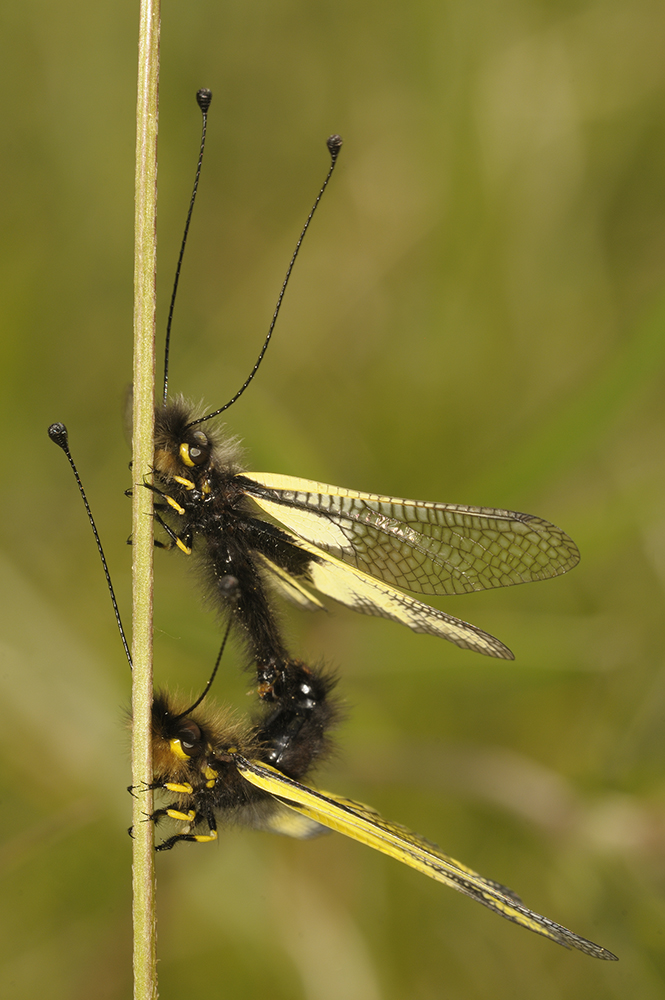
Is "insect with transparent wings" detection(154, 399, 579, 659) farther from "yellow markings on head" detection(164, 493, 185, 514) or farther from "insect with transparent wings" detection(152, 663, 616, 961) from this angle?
"insect with transparent wings" detection(152, 663, 616, 961)

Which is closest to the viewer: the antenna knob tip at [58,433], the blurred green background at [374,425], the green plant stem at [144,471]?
the green plant stem at [144,471]

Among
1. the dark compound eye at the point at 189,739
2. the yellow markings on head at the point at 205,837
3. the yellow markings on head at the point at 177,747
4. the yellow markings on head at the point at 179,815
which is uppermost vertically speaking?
the dark compound eye at the point at 189,739

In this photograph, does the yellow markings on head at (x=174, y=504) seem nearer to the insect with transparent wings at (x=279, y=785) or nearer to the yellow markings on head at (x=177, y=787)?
the insect with transparent wings at (x=279, y=785)

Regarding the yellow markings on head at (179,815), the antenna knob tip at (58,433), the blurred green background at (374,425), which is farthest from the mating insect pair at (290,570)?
the blurred green background at (374,425)

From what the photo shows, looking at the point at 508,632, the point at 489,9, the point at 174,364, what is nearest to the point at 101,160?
the point at 174,364

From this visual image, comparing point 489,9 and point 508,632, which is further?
point 489,9

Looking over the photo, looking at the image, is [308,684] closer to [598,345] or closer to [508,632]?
[508,632]

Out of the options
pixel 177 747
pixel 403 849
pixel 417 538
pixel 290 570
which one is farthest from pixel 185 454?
pixel 403 849
